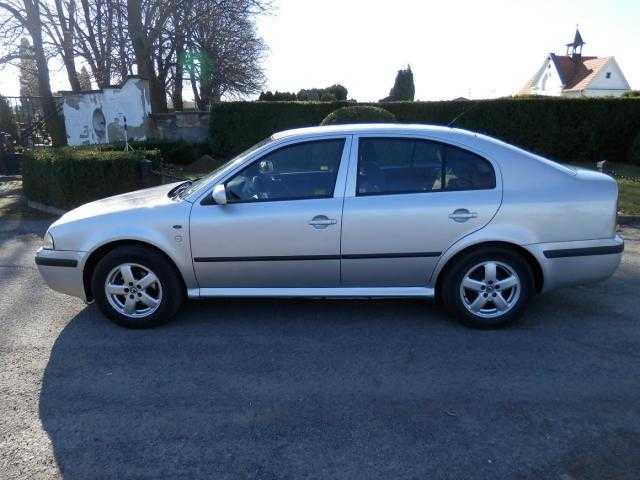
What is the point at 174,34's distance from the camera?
→ 19828 mm

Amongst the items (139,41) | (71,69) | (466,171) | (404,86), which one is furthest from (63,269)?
(404,86)

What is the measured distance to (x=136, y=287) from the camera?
13.2 ft

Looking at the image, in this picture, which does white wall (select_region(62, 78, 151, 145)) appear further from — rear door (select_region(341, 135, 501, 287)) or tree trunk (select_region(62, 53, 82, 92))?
rear door (select_region(341, 135, 501, 287))

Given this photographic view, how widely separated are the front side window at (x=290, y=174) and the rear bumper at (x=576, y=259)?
171 cm

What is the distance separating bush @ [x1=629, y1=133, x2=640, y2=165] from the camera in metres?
14.5

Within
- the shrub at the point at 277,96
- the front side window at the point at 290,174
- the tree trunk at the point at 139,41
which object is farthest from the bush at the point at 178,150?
the front side window at the point at 290,174

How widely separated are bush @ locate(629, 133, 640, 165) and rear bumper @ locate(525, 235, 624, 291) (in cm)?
1302

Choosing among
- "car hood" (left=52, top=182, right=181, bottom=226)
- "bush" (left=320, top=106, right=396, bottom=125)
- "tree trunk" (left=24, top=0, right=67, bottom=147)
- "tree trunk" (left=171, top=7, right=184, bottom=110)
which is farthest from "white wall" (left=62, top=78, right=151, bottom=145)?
"car hood" (left=52, top=182, right=181, bottom=226)

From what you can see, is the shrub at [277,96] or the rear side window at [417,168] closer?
the rear side window at [417,168]

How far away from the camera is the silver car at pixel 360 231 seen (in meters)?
3.84

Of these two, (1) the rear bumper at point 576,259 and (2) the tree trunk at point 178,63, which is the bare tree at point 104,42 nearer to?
(2) the tree trunk at point 178,63

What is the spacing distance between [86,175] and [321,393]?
684 cm

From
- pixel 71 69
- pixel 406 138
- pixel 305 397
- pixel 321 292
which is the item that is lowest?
pixel 305 397

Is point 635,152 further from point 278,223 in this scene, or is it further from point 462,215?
point 278,223
